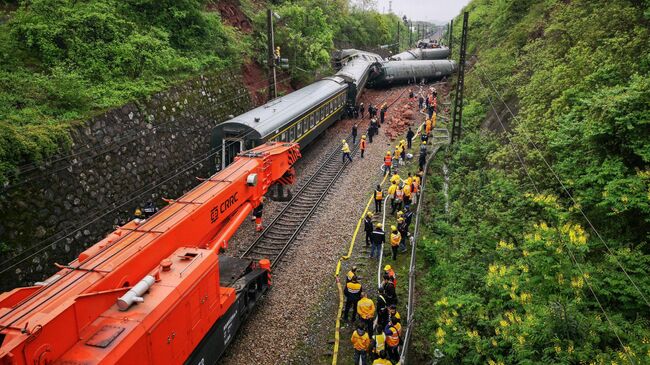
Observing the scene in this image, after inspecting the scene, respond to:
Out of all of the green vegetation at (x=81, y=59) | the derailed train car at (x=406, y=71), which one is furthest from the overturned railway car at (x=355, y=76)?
the green vegetation at (x=81, y=59)

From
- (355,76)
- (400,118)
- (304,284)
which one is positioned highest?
(355,76)

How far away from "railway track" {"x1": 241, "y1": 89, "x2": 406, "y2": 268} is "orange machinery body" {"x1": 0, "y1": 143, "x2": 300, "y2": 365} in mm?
4477

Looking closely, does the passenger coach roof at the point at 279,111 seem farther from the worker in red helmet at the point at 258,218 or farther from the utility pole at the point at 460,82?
the utility pole at the point at 460,82

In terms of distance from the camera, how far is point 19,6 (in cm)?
1658

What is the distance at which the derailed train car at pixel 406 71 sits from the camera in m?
35.6

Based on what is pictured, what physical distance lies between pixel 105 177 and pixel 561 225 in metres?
13.4

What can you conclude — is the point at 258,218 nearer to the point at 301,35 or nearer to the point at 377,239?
the point at 377,239

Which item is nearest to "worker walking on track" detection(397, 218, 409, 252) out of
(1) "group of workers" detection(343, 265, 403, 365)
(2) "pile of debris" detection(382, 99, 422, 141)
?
(1) "group of workers" detection(343, 265, 403, 365)

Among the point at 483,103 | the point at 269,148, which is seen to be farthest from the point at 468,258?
the point at 483,103

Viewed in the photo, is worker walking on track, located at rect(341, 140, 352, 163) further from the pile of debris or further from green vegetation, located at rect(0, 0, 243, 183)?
green vegetation, located at rect(0, 0, 243, 183)

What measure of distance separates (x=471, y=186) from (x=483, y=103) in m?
9.64

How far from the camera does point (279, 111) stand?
735 inches

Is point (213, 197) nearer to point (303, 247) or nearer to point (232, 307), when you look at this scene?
point (232, 307)

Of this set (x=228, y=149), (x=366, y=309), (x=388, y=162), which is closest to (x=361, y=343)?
(x=366, y=309)
